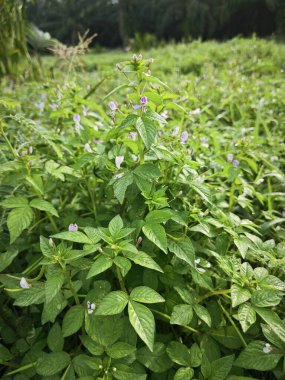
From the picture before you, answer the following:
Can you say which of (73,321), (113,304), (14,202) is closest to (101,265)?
(113,304)

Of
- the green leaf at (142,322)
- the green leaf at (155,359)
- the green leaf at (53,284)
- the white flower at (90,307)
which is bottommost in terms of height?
the green leaf at (155,359)

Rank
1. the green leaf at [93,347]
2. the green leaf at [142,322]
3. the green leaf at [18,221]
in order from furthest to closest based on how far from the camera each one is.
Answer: the green leaf at [18,221], the green leaf at [93,347], the green leaf at [142,322]

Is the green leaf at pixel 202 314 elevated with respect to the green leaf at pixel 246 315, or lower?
lower

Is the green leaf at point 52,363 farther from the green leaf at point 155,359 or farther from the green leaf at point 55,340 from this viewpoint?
the green leaf at point 155,359

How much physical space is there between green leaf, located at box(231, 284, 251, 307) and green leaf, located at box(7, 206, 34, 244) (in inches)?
27.0

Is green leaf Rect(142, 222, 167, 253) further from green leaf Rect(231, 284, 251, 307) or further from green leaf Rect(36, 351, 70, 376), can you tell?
green leaf Rect(36, 351, 70, 376)

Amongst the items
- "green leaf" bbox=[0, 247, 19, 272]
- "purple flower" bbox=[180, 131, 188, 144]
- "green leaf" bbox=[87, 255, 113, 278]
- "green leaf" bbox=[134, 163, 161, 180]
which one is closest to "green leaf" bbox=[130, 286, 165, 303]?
"green leaf" bbox=[87, 255, 113, 278]

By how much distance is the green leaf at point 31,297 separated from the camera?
910 millimetres

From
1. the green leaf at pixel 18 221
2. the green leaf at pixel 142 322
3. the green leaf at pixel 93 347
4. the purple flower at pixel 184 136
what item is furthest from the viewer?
the purple flower at pixel 184 136

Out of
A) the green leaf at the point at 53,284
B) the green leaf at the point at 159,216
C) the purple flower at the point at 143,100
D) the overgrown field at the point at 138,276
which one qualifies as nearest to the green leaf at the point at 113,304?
the overgrown field at the point at 138,276

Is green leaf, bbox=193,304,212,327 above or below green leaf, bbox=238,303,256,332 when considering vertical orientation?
below

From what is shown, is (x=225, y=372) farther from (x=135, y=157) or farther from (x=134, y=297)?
(x=135, y=157)

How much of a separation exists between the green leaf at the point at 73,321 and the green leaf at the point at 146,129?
530 mm

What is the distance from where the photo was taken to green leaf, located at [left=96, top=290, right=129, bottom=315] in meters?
0.81
